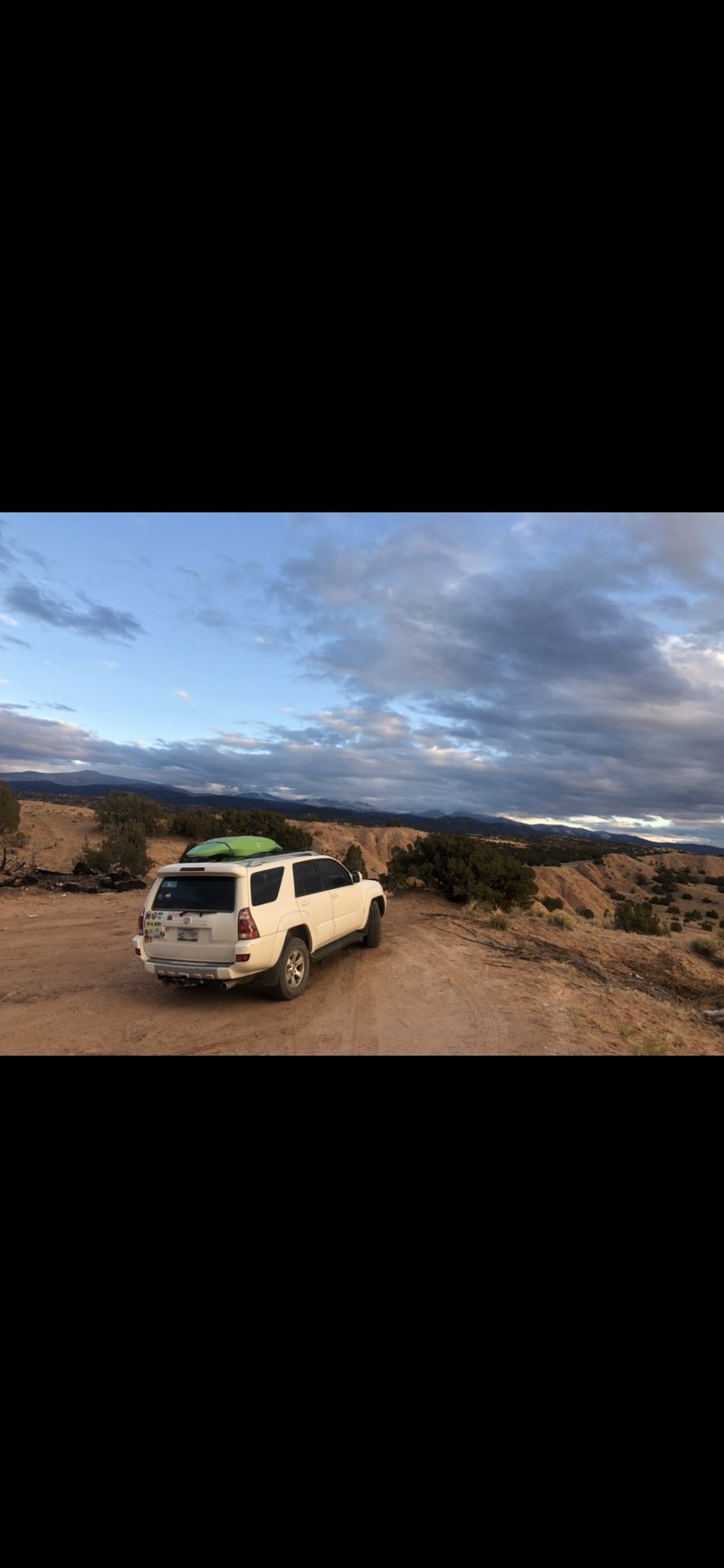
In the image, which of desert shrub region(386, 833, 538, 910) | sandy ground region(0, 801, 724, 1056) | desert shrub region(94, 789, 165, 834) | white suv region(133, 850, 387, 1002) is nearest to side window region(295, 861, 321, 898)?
white suv region(133, 850, 387, 1002)

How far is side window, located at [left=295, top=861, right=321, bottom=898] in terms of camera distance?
21.5 feet

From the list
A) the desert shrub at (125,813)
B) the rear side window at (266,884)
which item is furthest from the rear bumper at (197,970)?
the desert shrub at (125,813)

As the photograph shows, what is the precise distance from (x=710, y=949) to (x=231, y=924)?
850 cm

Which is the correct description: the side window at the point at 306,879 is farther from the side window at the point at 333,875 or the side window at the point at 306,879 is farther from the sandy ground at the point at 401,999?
the sandy ground at the point at 401,999

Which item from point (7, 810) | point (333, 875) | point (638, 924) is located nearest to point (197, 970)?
point (333, 875)

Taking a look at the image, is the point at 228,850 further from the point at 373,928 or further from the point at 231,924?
the point at 373,928

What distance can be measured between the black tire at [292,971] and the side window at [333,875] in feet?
3.10

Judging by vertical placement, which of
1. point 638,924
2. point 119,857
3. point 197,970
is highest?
point 197,970

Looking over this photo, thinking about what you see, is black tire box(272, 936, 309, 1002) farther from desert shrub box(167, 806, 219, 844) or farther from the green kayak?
desert shrub box(167, 806, 219, 844)

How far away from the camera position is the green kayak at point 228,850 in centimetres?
682

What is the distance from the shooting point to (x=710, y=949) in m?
10.1

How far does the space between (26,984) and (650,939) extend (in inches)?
390

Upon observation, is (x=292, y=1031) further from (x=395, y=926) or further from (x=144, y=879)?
(x=144, y=879)

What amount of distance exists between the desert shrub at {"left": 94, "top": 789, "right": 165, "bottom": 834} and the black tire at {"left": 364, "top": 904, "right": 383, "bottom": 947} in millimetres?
15042
